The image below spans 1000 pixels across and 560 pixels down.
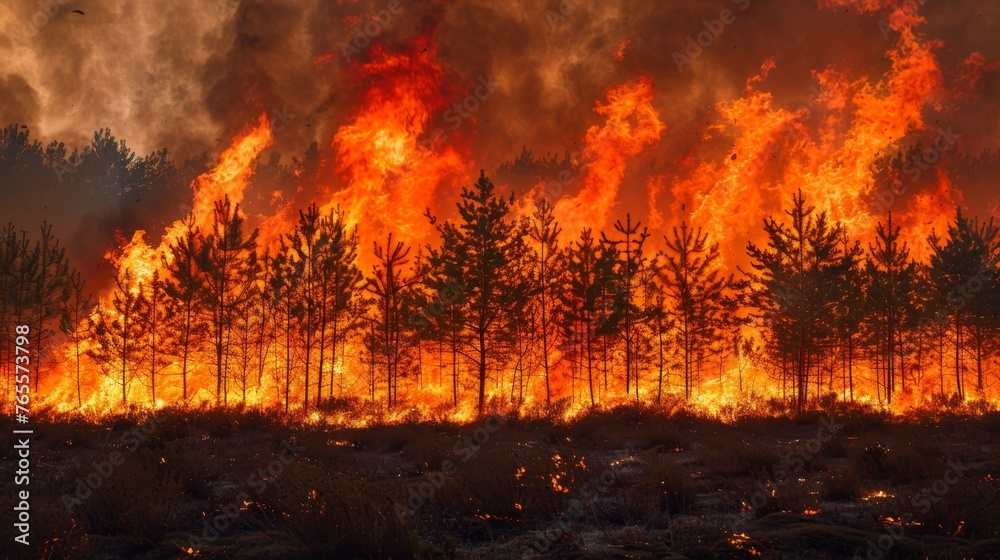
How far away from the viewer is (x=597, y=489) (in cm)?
960

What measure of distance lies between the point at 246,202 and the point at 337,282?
30.8 metres

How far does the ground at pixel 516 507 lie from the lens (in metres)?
5.81

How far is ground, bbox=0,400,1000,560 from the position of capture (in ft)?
19.1

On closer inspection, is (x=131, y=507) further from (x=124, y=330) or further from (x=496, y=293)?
(x=124, y=330)

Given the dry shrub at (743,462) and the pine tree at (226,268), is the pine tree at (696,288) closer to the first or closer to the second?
the dry shrub at (743,462)

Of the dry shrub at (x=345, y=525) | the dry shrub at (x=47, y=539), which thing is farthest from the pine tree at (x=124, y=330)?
the dry shrub at (x=345, y=525)

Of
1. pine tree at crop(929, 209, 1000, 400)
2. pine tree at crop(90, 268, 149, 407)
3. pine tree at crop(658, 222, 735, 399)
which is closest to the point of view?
pine tree at crop(929, 209, 1000, 400)

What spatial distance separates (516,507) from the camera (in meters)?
7.40

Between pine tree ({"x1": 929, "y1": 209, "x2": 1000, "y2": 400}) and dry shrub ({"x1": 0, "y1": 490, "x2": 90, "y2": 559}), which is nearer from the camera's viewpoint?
dry shrub ({"x1": 0, "y1": 490, "x2": 90, "y2": 559})

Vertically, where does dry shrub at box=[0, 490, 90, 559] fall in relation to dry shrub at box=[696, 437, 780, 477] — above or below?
above

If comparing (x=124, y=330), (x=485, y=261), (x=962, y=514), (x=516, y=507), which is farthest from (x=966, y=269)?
(x=124, y=330)

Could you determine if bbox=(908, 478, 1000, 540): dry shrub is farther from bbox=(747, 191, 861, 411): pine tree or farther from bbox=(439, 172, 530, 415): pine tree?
bbox=(439, 172, 530, 415): pine tree

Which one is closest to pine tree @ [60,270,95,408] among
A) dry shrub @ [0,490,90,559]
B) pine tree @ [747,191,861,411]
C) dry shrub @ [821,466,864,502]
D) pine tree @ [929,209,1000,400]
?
dry shrub @ [0,490,90,559]

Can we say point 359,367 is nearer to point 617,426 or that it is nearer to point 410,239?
point 410,239
